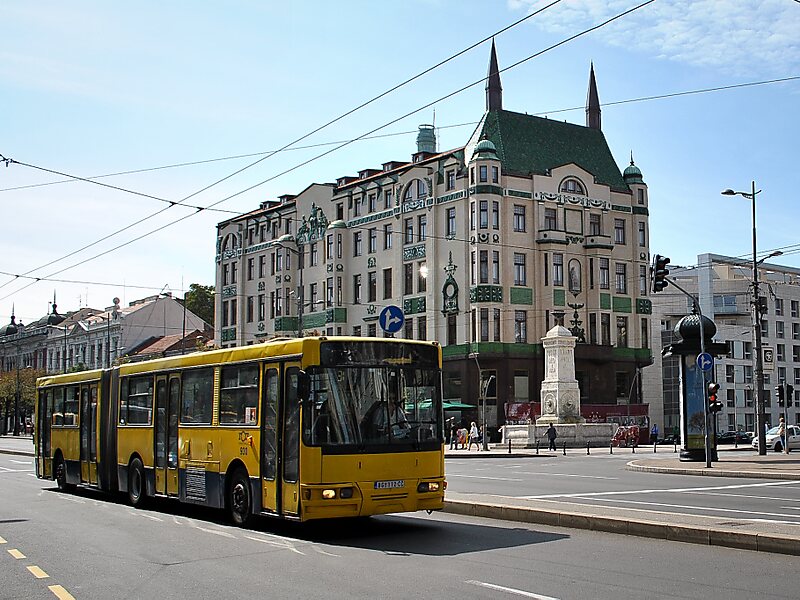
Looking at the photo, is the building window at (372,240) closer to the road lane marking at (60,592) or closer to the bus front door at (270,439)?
the bus front door at (270,439)

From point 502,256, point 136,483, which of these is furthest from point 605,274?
point 136,483

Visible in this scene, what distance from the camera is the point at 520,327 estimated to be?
6353cm

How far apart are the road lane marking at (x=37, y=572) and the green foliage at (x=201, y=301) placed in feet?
337

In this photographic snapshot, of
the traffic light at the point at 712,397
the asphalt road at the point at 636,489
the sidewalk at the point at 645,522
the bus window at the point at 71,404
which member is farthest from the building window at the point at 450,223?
the sidewalk at the point at 645,522

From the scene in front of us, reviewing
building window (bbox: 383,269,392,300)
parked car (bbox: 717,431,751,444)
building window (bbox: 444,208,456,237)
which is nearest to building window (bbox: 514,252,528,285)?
building window (bbox: 444,208,456,237)

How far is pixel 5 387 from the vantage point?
95.0m

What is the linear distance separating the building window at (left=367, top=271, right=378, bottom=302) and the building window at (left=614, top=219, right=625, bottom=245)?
16.7 m

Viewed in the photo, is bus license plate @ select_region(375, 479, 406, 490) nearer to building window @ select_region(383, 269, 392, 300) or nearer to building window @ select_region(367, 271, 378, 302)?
building window @ select_region(383, 269, 392, 300)

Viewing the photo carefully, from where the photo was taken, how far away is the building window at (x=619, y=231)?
68.4m

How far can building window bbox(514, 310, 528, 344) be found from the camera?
63281mm

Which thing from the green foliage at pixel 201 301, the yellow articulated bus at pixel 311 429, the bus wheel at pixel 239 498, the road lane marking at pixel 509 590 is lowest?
the road lane marking at pixel 509 590

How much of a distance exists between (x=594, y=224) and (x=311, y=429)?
5613cm

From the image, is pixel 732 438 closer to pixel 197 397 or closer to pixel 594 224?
pixel 594 224

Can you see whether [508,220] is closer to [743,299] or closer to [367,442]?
[743,299]
